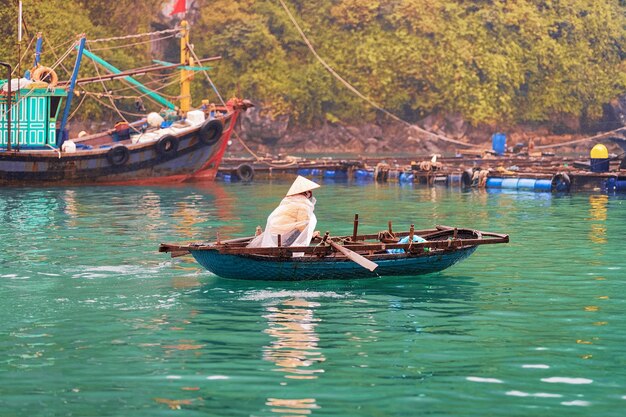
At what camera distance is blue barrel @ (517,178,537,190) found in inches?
1811

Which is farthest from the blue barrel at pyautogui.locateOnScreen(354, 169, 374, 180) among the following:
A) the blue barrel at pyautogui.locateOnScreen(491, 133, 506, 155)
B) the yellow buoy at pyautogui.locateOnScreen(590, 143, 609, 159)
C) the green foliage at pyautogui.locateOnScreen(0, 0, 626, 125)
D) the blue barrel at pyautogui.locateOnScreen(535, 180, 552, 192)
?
the green foliage at pyautogui.locateOnScreen(0, 0, 626, 125)

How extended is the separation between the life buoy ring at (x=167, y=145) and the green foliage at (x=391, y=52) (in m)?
35.0

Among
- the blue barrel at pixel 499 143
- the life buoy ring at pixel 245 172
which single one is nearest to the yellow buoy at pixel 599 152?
the life buoy ring at pixel 245 172

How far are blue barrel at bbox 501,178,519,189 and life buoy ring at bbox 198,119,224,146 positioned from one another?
1197 cm

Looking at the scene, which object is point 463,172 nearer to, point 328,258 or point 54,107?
point 54,107

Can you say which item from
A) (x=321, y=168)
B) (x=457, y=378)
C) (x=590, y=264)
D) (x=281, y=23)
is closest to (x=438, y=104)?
(x=281, y=23)

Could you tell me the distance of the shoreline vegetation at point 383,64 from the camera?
88.9 meters

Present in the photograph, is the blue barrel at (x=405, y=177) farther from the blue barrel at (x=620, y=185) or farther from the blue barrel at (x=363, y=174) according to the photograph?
the blue barrel at (x=620, y=185)

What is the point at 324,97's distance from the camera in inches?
3595

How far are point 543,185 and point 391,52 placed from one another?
159 feet

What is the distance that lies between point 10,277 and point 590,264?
10.5 metres

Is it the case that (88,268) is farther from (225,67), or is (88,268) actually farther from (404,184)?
(225,67)

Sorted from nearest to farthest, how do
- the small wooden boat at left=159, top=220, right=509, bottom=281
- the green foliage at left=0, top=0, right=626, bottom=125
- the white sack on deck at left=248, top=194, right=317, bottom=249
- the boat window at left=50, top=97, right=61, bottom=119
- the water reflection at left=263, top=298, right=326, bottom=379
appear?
1. the water reflection at left=263, top=298, right=326, bottom=379
2. the small wooden boat at left=159, top=220, right=509, bottom=281
3. the white sack on deck at left=248, top=194, right=317, bottom=249
4. the boat window at left=50, top=97, right=61, bottom=119
5. the green foliage at left=0, top=0, right=626, bottom=125

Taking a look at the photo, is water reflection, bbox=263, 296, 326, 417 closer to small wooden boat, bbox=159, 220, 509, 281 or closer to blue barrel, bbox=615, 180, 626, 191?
small wooden boat, bbox=159, 220, 509, 281
